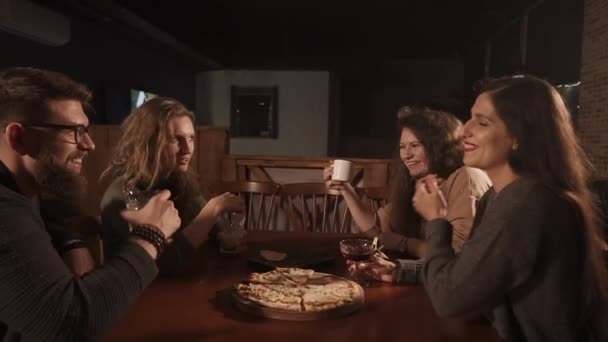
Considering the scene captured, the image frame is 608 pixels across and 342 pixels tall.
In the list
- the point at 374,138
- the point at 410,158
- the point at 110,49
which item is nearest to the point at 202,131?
the point at 410,158

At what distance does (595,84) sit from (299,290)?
5.48m

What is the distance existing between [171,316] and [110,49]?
6.81 metres

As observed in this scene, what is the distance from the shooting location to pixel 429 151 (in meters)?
2.18

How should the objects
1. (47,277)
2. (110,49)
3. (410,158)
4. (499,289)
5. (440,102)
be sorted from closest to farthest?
(47,277)
(499,289)
(410,158)
(110,49)
(440,102)

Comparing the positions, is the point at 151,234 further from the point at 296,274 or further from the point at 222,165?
the point at 222,165

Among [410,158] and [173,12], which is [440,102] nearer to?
[173,12]

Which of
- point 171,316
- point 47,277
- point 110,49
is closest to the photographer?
point 47,277

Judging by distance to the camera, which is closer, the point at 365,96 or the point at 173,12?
the point at 173,12

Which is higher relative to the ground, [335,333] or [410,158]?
[410,158]

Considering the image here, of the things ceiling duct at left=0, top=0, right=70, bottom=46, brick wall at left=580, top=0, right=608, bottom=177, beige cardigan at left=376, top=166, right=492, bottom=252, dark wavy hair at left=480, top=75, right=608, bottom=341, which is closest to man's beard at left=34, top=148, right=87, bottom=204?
dark wavy hair at left=480, top=75, right=608, bottom=341

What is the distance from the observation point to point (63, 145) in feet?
3.50

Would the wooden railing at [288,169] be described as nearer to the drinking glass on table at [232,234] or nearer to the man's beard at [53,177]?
the drinking glass on table at [232,234]

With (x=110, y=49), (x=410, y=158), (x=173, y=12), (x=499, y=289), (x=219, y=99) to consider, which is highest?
(x=173, y=12)

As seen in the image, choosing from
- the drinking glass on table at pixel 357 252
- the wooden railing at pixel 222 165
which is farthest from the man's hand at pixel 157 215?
the wooden railing at pixel 222 165
